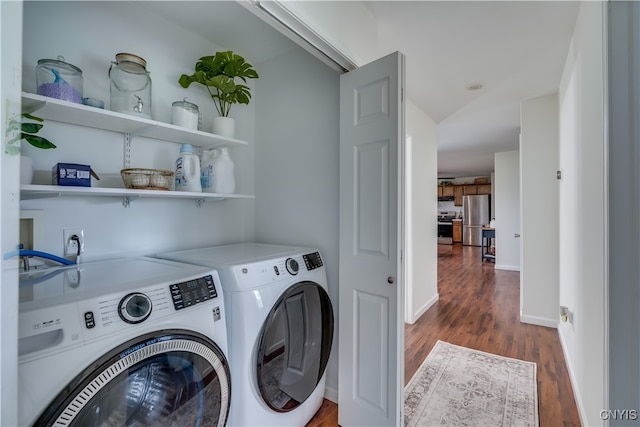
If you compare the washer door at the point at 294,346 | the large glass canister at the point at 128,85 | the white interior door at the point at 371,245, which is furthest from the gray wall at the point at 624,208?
the large glass canister at the point at 128,85

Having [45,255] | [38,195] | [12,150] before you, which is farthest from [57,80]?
[12,150]

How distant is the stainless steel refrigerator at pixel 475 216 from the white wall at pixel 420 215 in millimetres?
5777

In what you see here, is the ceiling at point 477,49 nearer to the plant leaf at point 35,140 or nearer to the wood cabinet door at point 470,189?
the plant leaf at point 35,140

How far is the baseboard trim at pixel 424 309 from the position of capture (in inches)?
121

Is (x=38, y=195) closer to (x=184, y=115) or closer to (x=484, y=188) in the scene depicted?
(x=184, y=115)

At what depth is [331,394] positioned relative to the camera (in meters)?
1.79

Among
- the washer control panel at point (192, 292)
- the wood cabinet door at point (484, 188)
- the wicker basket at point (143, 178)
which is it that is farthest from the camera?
the wood cabinet door at point (484, 188)

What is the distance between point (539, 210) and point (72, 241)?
378 cm

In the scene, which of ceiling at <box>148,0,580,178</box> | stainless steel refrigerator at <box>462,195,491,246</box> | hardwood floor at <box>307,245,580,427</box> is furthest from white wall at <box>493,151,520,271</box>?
ceiling at <box>148,0,580,178</box>

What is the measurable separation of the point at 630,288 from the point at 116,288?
1.62 meters

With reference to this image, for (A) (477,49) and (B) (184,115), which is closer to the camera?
(B) (184,115)

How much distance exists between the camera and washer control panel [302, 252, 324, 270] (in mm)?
1585

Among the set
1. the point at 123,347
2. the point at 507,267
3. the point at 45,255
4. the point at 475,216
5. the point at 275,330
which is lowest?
the point at 507,267

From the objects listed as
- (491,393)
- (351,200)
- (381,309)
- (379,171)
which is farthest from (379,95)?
(491,393)
